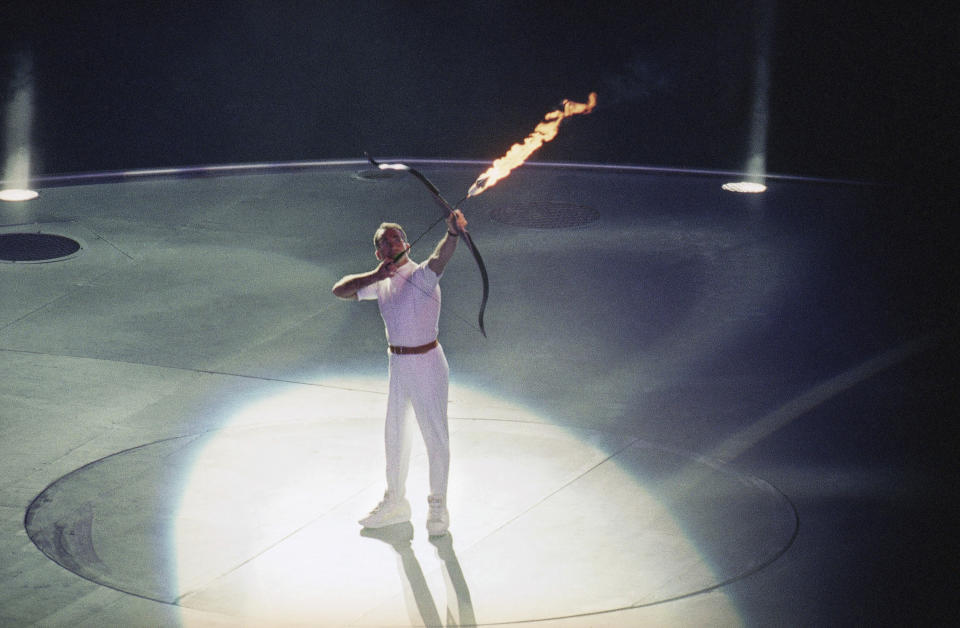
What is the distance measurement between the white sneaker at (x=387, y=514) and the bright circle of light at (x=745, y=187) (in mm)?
9633

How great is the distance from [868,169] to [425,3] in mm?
6241

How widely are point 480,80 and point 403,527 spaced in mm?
10578

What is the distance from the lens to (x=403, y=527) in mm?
7547

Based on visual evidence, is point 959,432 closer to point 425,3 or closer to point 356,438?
point 356,438

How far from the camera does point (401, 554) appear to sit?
7219mm

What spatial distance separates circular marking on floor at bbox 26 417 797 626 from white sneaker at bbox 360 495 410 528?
0.08m

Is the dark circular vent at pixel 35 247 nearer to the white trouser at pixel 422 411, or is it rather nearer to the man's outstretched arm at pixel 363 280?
the man's outstretched arm at pixel 363 280

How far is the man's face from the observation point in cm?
746

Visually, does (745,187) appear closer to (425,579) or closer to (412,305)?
(412,305)

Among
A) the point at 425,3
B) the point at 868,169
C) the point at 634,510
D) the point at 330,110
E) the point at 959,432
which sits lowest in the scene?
the point at 634,510

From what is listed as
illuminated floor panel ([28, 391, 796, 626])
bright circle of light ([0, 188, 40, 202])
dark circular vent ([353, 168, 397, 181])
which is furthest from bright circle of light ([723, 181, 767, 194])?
bright circle of light ([0, 188, 40, 202])

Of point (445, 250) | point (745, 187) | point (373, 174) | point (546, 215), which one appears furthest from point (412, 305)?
point (745, 187)

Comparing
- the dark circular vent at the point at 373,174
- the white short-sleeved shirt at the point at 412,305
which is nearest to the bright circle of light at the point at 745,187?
the dark circular vent at the point at 373,174

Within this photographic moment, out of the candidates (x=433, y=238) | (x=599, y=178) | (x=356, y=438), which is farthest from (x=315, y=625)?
(x=599, y=178)
